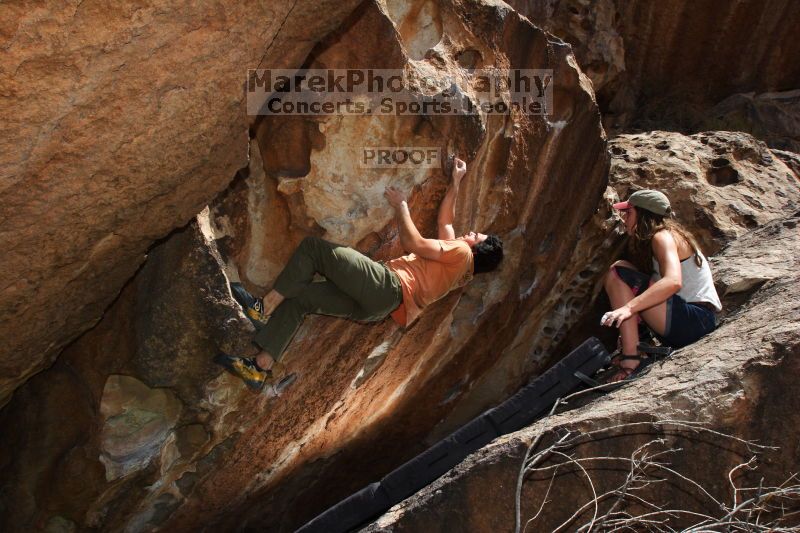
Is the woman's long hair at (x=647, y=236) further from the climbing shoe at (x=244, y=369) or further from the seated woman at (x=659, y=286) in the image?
the climbing shoe at (x=244, y=369)

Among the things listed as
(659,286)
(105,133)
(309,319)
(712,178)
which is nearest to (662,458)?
(659,286)

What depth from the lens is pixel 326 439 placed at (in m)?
4.37

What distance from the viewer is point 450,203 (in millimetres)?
3926

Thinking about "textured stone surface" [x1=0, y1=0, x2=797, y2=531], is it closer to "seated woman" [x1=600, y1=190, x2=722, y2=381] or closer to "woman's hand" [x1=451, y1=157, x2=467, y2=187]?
"woman's hand" [x1=451, y1=157, x2=467, y2=187]

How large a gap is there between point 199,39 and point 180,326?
4.19 ft

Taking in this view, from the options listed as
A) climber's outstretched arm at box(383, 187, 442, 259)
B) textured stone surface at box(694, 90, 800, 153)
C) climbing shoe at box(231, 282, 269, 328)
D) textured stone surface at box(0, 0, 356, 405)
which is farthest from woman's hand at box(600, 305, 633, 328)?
textured stone surface at box(694, 90, 800, 153)

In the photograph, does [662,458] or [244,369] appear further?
[244,369]

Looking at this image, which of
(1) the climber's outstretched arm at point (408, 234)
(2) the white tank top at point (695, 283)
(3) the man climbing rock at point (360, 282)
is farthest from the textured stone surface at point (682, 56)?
(1) the climber's outstretched arm at point (408, 234)

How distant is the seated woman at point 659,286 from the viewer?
383 centimetres

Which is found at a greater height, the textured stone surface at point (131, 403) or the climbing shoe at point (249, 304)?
the climbing shoe at point (249, 304)

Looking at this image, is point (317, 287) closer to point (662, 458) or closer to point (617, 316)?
point (617, 316)

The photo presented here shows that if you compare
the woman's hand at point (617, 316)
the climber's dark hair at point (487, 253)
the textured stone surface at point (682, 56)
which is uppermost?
the textured stone surface at point (682, 56)

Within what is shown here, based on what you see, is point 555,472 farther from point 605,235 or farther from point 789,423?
point 605,235

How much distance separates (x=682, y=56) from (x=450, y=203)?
5.07 metres
